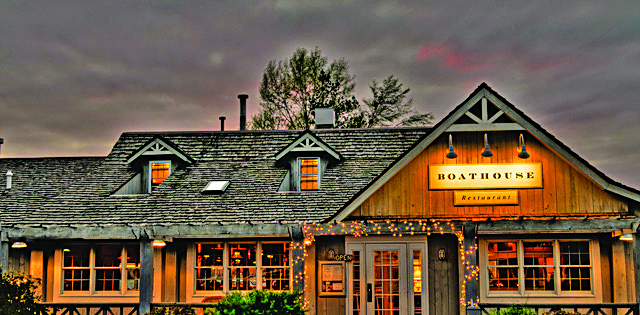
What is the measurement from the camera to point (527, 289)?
1523 cm

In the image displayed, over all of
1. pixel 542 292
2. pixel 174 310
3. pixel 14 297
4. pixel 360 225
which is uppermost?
pixel 360 225

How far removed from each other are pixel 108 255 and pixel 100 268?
404mm

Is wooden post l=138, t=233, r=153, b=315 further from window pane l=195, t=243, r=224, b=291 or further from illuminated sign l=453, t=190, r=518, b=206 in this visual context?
illuminated sign l=453, t=190, r=518, b=206

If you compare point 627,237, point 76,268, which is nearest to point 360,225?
point 627,237

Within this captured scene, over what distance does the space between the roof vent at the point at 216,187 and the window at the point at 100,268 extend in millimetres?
2499

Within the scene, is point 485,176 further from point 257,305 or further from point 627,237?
point 257,305

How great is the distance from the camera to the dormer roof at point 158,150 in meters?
18.2

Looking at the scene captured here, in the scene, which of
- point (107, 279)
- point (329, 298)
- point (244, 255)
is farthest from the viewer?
point (107, 279)

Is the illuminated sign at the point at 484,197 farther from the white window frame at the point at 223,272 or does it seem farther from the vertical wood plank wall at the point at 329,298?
the white window frame at the point at 223,272

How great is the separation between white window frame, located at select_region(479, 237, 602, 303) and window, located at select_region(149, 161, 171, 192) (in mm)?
9340

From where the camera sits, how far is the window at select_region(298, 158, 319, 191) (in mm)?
17531

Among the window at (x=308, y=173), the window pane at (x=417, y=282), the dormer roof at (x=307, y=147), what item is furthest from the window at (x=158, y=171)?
the window pane at (x=417, y=282)

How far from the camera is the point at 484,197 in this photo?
14.2 m

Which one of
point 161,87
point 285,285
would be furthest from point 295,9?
point 285,285
